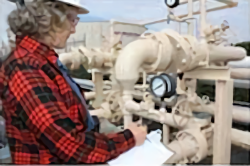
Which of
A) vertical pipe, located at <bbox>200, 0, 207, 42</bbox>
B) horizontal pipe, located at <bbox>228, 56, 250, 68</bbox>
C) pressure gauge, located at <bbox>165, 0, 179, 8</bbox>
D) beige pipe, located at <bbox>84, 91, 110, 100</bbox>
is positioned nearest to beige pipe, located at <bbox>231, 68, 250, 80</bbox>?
horizontal pipe, located at <bbox>228, 56, 250, 68</bbox>

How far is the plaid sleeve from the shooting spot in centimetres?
42

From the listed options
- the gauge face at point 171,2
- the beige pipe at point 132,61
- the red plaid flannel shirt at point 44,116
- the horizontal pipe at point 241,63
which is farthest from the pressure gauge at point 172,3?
the red plaid flannel shirt at point 44,116

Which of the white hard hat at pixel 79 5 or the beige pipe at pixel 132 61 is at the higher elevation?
the white hard hat at pixel 79 5

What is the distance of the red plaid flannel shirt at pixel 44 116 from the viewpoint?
16.8 inches

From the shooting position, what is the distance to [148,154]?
56 centimetres

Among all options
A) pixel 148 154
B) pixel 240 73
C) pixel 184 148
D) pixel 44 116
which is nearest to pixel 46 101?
pixel 44 116

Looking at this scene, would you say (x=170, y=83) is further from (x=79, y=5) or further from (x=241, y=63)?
(x=79, y=5)

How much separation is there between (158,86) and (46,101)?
12.3 inches

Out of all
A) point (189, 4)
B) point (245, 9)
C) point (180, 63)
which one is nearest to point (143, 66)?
point (180, 63)

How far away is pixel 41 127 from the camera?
0.43 meters

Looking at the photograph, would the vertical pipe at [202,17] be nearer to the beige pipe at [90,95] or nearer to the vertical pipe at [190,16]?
the vertical pipe at [190,16]

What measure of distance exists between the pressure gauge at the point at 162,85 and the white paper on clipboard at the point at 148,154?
112 mm

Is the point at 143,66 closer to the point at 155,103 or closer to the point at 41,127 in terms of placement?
the point at 155,103

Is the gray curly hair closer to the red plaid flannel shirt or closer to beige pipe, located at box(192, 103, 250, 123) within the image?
the red plaid flannel shirt
